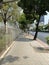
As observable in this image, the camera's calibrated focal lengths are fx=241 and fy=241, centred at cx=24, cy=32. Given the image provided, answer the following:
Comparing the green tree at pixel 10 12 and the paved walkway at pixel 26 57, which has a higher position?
the green tree at pixel 10 12

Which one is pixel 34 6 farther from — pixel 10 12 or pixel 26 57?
pixel 10 12

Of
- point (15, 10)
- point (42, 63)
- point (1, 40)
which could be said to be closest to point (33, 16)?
point (15, 10)

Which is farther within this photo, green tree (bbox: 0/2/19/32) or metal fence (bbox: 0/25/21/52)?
green tree (bbox: 0/2/19/32)

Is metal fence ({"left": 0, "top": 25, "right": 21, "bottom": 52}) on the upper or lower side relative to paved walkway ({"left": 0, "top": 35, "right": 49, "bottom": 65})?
upper

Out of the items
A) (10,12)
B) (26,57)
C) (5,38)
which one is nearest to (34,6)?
(5,38)

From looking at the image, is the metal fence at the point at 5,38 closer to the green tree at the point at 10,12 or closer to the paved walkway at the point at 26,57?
the paved walkway at the point at 26,57

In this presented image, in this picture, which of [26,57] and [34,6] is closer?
[26,57]

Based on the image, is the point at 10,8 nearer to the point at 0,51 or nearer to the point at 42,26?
the point at 0,51

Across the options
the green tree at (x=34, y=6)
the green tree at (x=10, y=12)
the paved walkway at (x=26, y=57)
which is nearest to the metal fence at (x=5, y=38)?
the paved walkway at (x=26, y=57)

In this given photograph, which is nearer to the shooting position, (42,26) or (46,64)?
(46,64)

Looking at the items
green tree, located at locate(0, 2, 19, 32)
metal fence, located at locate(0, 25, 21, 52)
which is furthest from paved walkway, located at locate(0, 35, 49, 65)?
green tree, located at locate(0, 2, 19, 32)

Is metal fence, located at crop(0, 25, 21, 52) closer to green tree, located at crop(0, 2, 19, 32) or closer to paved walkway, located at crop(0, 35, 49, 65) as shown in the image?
paved walkway, located at crop(0, 35, 49, 65)

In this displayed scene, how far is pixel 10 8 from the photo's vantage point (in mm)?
51438

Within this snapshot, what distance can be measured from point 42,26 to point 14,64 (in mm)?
152723
